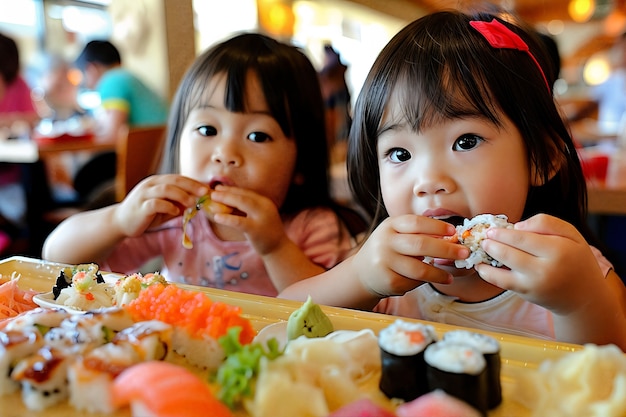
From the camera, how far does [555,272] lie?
708 mm

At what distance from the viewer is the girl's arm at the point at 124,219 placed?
4.02ft

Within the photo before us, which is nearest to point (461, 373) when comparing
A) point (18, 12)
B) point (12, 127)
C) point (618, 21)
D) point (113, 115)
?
point (113, 115)

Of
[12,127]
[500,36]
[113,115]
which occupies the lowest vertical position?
[12,127]

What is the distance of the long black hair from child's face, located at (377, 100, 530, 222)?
2 cm

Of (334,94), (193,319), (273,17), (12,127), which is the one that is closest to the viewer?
(193,319)

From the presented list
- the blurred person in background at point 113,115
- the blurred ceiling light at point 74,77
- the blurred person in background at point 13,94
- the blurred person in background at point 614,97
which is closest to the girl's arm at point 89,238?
the blurred person in background at point 113,115

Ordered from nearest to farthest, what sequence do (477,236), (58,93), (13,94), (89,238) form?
(477,236), (89,238), (13,94), (58,93)

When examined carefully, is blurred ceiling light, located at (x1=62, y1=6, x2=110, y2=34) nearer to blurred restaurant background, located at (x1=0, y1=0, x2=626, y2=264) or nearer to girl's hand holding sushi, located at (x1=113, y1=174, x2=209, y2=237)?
blurred restaurant background, located at (x1=0, y1=0, x2=626, y2=264)

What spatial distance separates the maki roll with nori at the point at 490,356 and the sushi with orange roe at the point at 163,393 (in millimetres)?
257

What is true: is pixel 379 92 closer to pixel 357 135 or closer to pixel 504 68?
pixel 357 135

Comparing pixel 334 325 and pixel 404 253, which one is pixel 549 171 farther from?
pixel 334 325

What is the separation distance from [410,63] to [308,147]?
505mm

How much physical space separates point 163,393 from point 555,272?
49 centimetres

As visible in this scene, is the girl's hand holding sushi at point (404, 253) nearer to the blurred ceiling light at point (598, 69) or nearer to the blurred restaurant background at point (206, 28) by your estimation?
the blurred restaurant background at point (206, 28)
